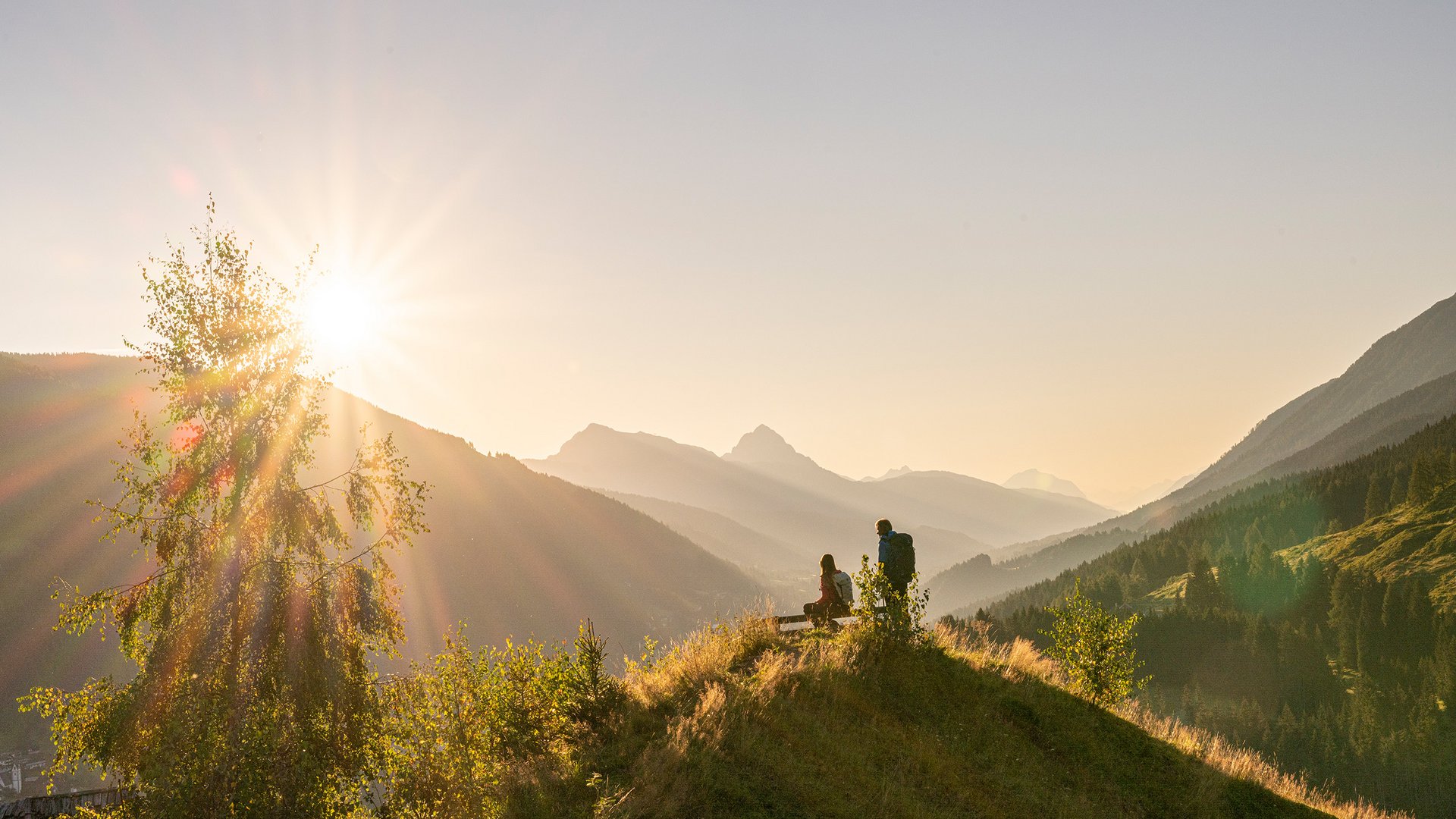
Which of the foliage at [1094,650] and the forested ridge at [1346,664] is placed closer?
the foliage at [1094,650]

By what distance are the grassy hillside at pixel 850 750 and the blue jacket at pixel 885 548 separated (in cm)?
191

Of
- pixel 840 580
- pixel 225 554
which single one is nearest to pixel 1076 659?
pixel 840 580

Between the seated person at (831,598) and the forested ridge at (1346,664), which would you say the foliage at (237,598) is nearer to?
the seated person at (831,598)

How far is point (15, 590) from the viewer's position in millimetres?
169750

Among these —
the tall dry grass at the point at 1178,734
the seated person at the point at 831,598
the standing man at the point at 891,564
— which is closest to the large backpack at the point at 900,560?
the standing man at the point at 891,564

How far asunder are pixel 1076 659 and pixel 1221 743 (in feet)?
16.1

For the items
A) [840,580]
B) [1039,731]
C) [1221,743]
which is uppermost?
[840,580]

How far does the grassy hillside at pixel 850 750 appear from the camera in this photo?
10789 mm

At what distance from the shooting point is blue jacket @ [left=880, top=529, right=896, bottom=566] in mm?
17031

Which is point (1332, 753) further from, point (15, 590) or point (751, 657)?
point (15, 590)

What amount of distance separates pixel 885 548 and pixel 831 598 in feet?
7.82

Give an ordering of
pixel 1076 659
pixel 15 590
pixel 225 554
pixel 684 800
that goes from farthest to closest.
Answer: pixel 15 590
pixel 1076 659
pixel 225 554
pixel 684 800

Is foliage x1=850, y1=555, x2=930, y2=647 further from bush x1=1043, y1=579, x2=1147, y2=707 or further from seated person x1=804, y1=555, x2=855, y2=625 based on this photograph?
bush x1=1043, y1=579, x2=1147, y2=707

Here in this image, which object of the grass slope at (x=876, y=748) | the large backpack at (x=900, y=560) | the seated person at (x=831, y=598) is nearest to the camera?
the grass slope at (x=876, y=748)
